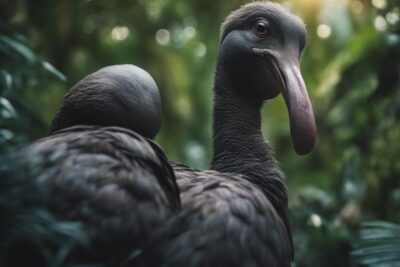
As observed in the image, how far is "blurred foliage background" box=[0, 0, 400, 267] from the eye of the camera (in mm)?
4891

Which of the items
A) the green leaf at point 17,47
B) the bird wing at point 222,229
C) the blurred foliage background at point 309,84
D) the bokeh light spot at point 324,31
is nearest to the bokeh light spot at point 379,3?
the blurred foliage background at point 309,84

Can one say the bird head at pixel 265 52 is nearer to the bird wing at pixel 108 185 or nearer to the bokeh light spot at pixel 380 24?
the bird wing at pixel 108 185

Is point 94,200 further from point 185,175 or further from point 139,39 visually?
point 139,39

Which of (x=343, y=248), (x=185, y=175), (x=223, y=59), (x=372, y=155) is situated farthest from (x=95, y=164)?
(x=372, y=155)

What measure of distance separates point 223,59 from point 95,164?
122 cm

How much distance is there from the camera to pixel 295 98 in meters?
3.20

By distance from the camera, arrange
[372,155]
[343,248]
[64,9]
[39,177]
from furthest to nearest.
Result: [64,9] → [372,155] → [343,248] → [39,177]

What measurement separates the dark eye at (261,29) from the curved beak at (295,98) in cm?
7

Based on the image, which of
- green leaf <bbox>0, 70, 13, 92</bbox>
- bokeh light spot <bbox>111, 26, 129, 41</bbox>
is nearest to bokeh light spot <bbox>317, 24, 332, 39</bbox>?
bokeh light spot <bbox>111, 26, 129, 41</bbox>

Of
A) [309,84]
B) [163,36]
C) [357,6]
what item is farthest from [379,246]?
[163,36]

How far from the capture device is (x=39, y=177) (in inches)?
98.7

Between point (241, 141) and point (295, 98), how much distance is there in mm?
422

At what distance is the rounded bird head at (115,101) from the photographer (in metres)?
3.11

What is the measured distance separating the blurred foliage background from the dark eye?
114 centimetres
